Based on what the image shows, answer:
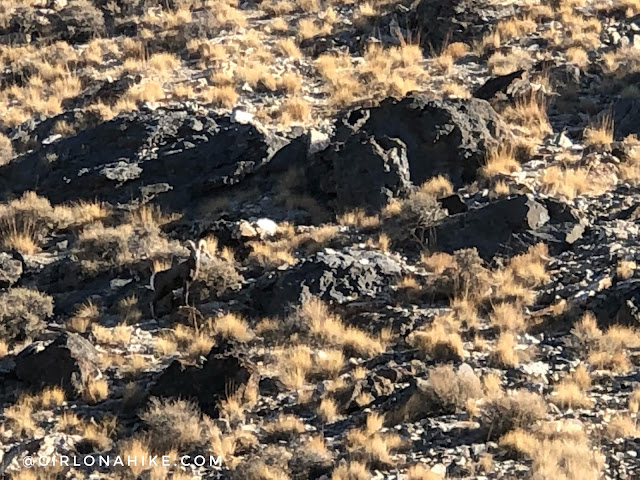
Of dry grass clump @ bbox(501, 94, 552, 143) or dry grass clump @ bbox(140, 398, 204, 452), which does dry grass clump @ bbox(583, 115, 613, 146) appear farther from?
dry grass clump @ bbox(140, 398, 204, 452)

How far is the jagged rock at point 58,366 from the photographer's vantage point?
9.84 meters

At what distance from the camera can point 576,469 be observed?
800 cm

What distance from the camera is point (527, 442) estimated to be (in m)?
8.48

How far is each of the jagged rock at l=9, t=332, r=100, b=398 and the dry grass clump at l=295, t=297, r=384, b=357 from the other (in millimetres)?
2282

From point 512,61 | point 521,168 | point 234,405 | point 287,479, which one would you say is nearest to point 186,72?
point 512,61

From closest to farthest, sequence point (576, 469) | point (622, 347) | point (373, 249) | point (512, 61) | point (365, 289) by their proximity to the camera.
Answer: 1. point (576, 469)
2. point (622, 347)
3. point (365, 289)
4. point (373, 249)
5. point (512, 61)

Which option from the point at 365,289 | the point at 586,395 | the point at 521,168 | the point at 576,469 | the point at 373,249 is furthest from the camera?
the point at 521,168

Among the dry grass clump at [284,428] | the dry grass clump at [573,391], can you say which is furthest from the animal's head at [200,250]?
the dry grass clump at [573,391]

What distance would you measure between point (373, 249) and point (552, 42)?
801cm

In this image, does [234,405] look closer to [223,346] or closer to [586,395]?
[223,346]

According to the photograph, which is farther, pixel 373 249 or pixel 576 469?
pixel 373 249

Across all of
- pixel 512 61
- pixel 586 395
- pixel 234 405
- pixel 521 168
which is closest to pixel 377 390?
pixel 234 405

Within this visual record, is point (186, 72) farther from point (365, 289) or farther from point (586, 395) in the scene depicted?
point (586, 395)

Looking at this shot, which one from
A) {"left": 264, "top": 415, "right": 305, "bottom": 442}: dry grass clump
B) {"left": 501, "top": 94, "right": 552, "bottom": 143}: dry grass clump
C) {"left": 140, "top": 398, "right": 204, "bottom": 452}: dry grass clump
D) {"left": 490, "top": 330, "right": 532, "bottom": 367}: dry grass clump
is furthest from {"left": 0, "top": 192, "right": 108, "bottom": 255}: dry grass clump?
{"left": 490, "top": 330, "right": 532, "bottom": 367}: dry grass clump
